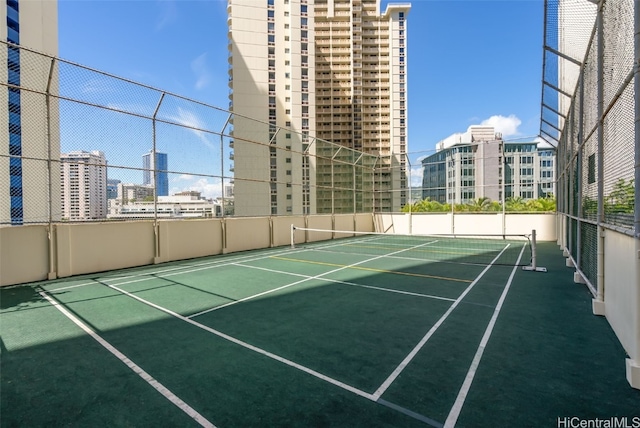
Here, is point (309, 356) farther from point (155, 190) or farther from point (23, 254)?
point (155, 190)

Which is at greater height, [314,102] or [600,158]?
[314,102]

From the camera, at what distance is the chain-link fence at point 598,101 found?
11.9 feet

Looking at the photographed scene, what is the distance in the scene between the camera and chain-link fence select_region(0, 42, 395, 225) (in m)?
7.69

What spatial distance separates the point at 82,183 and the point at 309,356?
27.1 feet

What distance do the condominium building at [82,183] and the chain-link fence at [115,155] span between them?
0.07 feet

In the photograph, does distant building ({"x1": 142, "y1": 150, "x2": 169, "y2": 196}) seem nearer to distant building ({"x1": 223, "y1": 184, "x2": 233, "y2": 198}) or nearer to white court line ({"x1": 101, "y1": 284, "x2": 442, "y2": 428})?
distant building ({"x1": 223, "y1": 184, "x2": 233, "y2": 198})

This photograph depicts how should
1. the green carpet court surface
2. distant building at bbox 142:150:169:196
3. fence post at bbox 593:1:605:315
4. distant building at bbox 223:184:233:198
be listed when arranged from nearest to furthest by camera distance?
the green carpet court surface < fence post at bbox 593:1:605:315 < distant building at bbox 142:150:169:196 < distant building at bbox 223:184:233:198

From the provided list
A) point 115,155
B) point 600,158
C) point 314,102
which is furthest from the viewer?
point 314,102

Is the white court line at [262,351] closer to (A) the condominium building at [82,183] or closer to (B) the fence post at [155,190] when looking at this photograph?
(A) the condominium building at [82,183]

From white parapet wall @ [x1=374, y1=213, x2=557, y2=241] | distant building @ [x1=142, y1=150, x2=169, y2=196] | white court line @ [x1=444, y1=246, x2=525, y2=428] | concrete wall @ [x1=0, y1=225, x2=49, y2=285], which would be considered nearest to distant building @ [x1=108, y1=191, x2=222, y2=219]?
distant building @ [x1=142, y1=150, x2=169, y2=196]

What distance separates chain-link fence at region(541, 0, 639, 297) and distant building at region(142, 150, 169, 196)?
10.6 meters

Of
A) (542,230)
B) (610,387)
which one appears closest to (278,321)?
(610,387)

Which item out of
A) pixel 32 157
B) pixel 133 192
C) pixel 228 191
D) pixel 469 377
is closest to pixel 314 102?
pixel 228 191

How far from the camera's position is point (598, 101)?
4.70m
